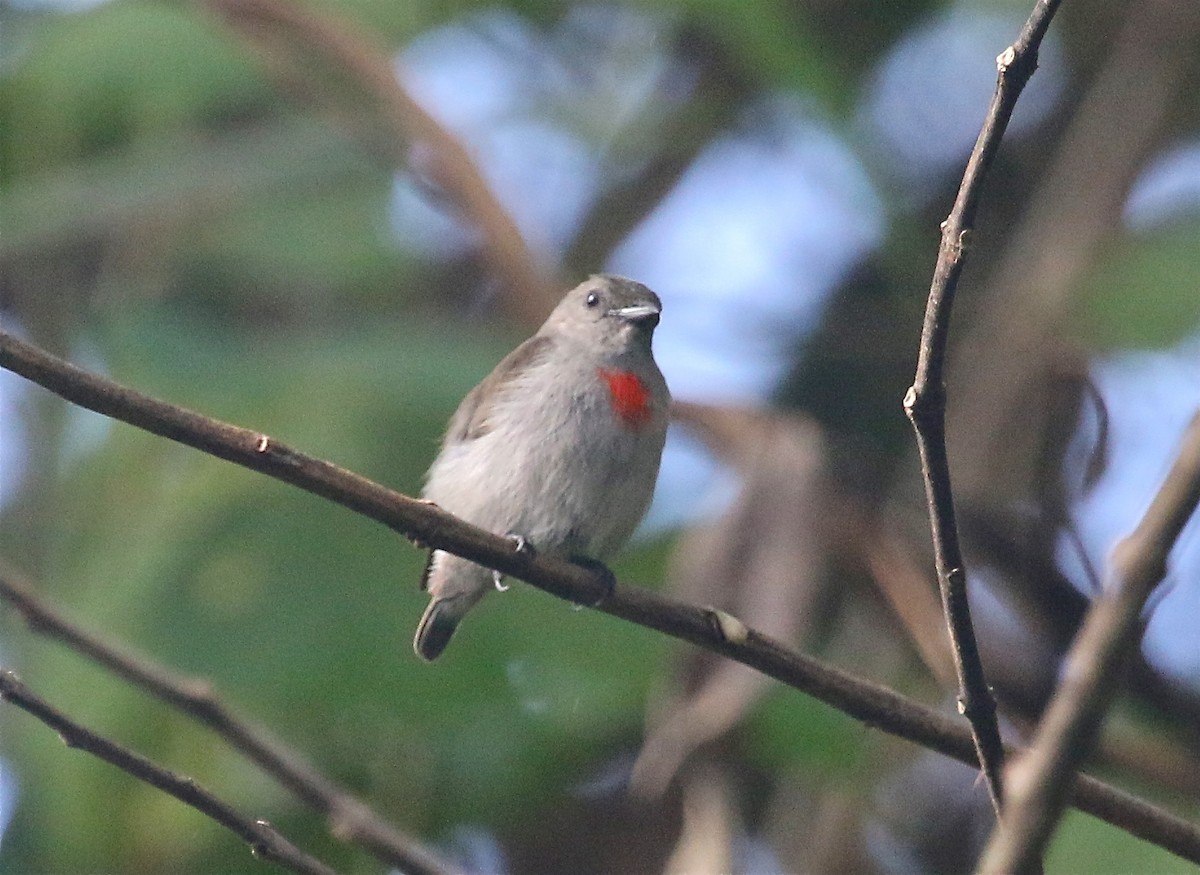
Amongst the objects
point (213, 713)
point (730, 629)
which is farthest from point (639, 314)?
point (213, 713)

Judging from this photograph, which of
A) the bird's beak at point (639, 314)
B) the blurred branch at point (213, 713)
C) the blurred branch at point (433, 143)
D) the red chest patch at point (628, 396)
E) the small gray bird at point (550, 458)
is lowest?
the blurred branch at point (213, 713)

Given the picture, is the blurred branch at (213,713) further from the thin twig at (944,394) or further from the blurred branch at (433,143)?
the blurred branch at (433,143)

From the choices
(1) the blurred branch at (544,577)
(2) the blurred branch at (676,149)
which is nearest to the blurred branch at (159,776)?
(1) the blurred branch at (544,577)

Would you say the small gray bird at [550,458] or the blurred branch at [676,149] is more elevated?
the blurred branch at [676,149]

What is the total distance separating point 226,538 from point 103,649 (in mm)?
2080

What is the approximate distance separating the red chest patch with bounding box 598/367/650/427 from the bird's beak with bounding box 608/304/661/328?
0.50m

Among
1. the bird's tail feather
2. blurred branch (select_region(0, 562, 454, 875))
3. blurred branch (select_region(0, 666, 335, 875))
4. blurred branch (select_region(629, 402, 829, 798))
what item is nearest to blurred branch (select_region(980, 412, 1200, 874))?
blurred branch (select_region(0, 666, 335, 875))

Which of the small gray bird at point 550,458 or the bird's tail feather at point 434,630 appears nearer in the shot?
the small gray bird at point 550,458

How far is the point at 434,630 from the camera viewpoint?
17.4 ft

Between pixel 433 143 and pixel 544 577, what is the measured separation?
312cm

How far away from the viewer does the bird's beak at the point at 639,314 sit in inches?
229

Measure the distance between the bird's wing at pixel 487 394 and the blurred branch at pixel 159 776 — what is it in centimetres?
266

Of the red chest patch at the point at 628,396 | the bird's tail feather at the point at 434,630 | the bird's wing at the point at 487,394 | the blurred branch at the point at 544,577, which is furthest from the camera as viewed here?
the bird's wing at the point at 487,394

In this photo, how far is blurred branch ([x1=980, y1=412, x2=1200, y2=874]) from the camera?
150 cm
